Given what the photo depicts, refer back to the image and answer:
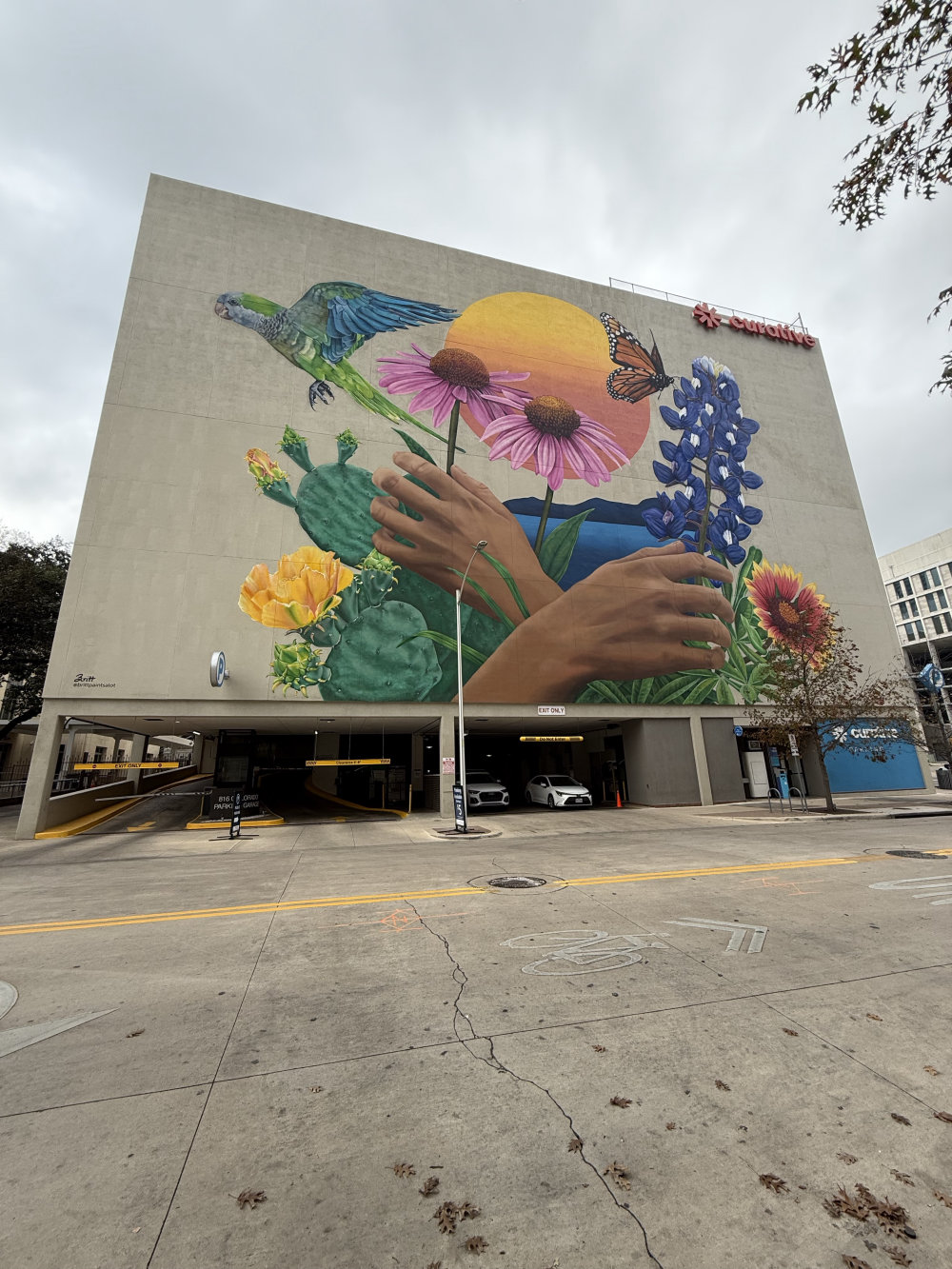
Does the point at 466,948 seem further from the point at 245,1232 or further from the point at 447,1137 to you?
the point at 245,1232

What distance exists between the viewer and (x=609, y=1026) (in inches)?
183

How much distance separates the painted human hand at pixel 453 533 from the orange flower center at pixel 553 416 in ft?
16.7

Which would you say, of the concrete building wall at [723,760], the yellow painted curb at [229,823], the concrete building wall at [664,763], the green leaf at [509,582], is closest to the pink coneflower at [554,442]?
the green leaf at [509,582]

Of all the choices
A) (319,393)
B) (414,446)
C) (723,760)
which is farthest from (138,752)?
(723,760)

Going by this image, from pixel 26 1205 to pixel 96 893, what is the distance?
8.88 metres

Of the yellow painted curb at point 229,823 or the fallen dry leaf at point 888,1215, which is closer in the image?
the fallen dry leaf at point 888,1215

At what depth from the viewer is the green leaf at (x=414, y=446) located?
26.1 metres

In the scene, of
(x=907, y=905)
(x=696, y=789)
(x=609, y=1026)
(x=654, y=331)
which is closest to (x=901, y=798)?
(x=696, y=789)

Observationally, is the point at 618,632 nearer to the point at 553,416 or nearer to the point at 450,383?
the point at 553,416

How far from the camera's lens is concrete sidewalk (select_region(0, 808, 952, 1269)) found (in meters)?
2.65

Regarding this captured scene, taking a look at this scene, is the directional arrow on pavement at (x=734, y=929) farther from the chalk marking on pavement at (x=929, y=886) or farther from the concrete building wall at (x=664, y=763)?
the concrete building wall at (x=664, y=763)

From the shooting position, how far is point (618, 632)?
2691cm

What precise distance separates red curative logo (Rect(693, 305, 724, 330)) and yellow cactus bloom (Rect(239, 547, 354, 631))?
1067 inches

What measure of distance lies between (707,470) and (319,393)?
21.0 m
